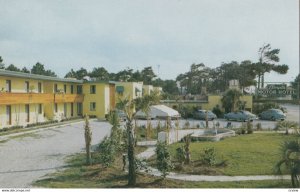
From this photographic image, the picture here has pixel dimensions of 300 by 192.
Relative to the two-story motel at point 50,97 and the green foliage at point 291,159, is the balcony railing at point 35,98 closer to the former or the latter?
the two-story motel at point 50,97

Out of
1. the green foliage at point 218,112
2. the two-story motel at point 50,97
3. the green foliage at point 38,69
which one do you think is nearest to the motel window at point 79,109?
the two-story motel at point 50,97

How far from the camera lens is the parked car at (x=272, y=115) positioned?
41.8m

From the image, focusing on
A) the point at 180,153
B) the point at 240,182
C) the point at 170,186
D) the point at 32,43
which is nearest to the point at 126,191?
the point at 170,186

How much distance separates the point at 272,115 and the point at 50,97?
2383 centimetres

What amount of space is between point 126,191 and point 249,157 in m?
8.25

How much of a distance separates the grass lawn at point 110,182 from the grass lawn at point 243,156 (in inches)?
66.6

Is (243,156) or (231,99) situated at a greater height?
(231,99)

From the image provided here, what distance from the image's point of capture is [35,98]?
111 feet

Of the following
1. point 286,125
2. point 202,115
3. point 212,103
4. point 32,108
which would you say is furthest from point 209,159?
point 212,103

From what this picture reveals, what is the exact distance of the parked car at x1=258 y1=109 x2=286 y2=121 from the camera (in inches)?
1647

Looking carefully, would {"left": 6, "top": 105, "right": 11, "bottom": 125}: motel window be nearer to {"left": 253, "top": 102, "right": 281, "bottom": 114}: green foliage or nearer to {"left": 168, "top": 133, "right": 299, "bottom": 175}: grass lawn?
{"left": 168, "top": 133, "right": 299, "bottom": 175}: grass lawn

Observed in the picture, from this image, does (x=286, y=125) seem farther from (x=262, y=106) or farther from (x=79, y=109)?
(x=79, y=109)

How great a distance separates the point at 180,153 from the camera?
1584 centimetres

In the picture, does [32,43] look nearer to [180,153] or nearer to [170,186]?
[180,153]
